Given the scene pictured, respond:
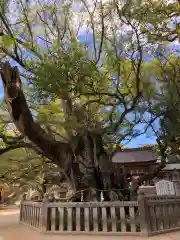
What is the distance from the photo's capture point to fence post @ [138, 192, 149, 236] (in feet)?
15.4

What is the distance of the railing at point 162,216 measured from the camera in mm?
4887

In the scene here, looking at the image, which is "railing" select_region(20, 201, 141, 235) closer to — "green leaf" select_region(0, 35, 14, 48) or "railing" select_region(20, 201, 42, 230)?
"railing" select_region(20, 201, 42, 230)

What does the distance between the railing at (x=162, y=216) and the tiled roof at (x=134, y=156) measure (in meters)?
2.70

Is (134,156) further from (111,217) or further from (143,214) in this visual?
(143,214)

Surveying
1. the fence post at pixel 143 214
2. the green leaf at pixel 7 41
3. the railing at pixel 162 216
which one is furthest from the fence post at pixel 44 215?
the green leaf at pixel 7 41

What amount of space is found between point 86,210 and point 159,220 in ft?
5.34

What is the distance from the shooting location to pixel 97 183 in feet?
22.2

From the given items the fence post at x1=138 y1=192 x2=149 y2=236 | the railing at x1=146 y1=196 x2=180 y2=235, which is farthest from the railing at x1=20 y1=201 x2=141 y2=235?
the railing at x1=146 y1=196 x2=180 y2=235

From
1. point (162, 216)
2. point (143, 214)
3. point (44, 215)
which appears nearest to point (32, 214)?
point (44, 215)

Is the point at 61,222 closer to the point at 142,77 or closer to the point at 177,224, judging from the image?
the point at 177,224

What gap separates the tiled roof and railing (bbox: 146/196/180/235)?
8.87ft

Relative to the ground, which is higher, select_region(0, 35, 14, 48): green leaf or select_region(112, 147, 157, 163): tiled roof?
select_region(0, 35, 14, 48): green leaf

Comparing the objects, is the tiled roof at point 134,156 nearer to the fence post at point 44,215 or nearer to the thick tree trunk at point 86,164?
the thick tree trunk at point 86,164

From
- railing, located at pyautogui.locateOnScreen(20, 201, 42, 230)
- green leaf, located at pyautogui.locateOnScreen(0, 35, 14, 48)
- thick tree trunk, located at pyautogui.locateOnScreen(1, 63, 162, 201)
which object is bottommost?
railing, located at pyautogui.locateOnScreen(20, 201, 42, 230)
